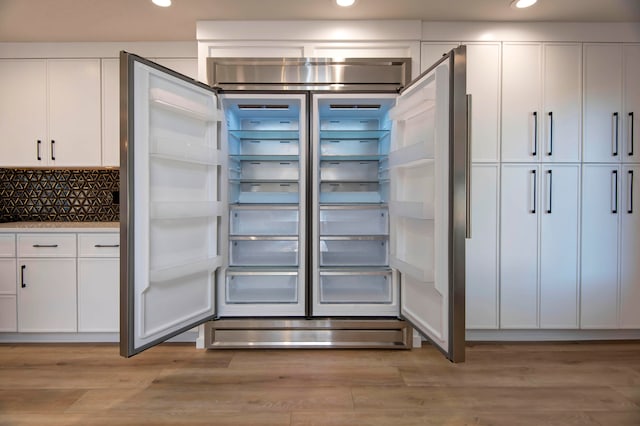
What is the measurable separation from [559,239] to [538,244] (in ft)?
0.53

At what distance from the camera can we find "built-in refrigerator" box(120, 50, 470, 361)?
1772mm

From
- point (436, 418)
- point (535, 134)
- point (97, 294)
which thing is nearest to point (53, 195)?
point (97, 294)

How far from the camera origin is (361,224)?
2.83 meters

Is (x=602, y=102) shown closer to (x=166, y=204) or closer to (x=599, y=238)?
(x=599, y=238)

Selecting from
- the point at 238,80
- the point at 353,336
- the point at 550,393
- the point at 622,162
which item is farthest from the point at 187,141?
the point at 622,162

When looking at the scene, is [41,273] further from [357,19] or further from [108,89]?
[357,19]

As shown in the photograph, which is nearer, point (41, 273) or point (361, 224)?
point (41, 273)

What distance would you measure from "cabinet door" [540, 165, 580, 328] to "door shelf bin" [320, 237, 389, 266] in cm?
119

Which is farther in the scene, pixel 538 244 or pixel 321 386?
pixel 538 244

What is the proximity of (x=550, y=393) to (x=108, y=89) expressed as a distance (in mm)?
3697

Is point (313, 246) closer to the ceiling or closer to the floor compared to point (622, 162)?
closer to the floor

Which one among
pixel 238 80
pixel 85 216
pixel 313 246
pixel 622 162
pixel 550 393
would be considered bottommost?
pixel 550 393

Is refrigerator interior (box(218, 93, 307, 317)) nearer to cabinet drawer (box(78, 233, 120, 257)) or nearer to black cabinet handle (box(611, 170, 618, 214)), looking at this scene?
cabinet drawer (box(78, 233, 120, 257))

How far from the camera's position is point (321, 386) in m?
2.04
